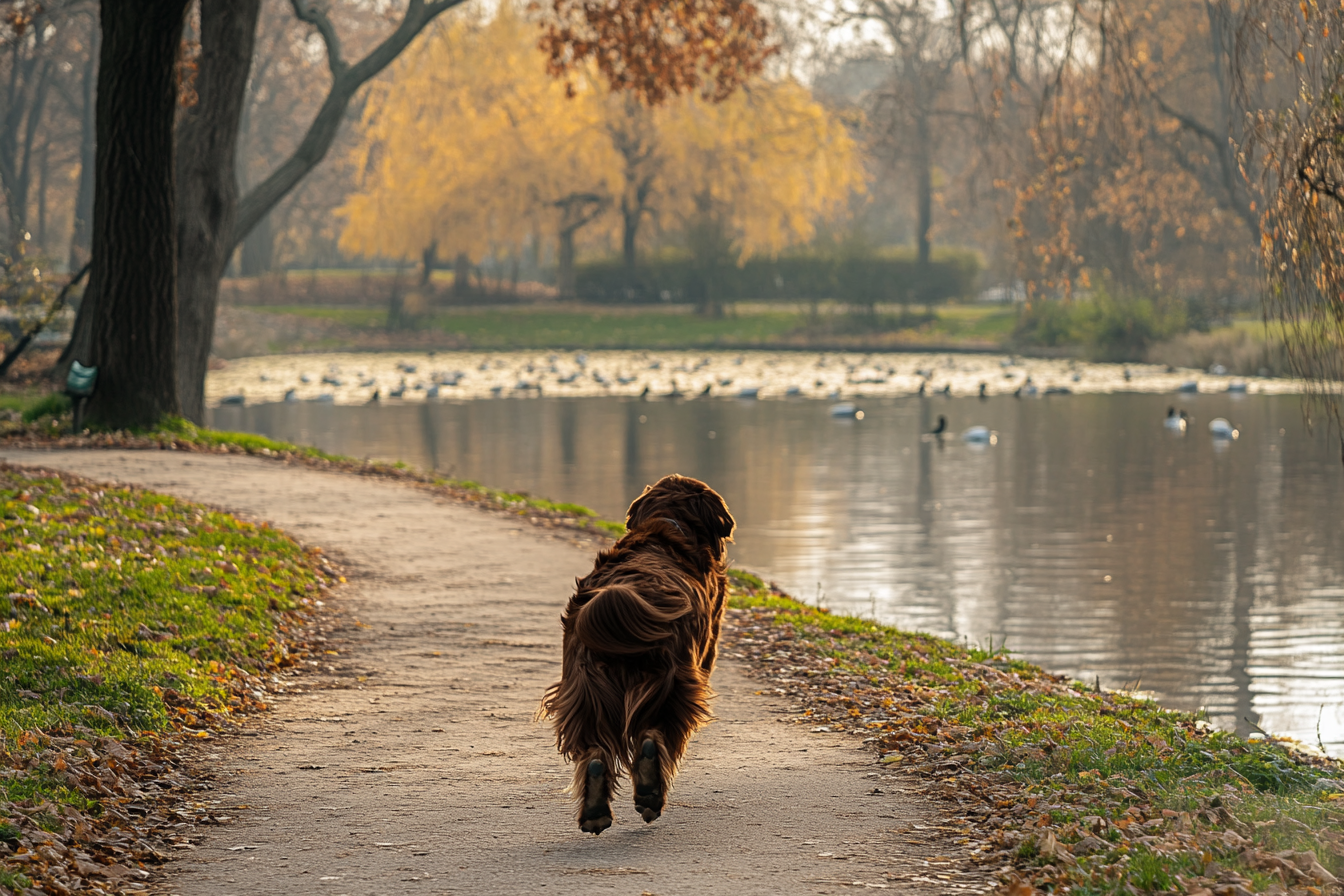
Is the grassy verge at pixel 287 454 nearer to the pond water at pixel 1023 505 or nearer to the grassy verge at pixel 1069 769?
the pond water at pixel 1023 505

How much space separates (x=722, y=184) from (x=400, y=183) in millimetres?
12930

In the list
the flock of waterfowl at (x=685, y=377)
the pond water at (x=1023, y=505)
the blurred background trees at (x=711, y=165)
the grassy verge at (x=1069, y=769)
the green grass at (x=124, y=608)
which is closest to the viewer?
the grassy verge at (x=1069, y=769)

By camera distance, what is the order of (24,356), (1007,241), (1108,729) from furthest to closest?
(1007,241)
(24,356)
(1108,729)

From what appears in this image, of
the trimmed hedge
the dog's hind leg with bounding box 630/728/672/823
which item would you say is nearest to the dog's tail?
the dog's hind leg with bounding box 630/728/672/823

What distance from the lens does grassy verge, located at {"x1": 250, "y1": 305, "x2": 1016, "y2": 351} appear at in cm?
5344

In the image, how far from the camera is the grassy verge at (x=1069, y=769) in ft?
16.9

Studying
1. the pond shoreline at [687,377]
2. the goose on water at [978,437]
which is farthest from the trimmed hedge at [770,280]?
the goose on water at [978,437]

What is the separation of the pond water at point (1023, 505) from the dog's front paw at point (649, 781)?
18.7 feet

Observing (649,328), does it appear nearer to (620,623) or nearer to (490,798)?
(490,798)

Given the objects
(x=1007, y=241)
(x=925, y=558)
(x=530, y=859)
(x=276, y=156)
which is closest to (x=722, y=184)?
(x=1007, y=241)

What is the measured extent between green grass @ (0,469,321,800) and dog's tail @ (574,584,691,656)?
237cm

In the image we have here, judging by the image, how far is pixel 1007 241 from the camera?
51250 mm

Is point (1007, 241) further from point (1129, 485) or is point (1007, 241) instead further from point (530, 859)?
point (530, 859)

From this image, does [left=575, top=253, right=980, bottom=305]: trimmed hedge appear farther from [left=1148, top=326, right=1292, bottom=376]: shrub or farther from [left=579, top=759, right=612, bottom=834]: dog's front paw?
[left=579, top=759, right=612, bottom=834]: dog's front paw
